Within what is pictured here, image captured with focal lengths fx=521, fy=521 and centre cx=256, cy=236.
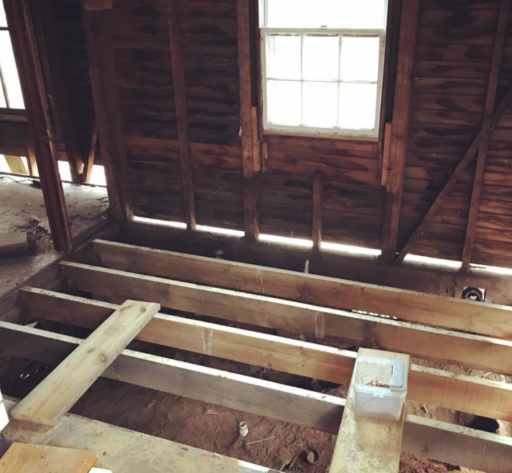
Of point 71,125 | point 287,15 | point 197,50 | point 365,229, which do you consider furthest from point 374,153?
point 71,125

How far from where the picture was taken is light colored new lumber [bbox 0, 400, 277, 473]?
8.25ft

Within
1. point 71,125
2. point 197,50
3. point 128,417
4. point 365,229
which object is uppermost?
point 197,50

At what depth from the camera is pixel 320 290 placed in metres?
3.99

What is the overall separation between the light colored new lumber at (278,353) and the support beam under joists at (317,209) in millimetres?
1505

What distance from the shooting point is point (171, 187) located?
503 cm

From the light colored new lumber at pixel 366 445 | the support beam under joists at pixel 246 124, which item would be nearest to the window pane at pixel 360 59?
the support beam under joists at pixel 246 124

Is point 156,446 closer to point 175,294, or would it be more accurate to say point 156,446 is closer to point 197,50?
point 175,294

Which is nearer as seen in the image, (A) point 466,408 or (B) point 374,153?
(A) point 466,408

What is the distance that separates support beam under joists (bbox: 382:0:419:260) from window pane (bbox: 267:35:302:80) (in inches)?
30.8

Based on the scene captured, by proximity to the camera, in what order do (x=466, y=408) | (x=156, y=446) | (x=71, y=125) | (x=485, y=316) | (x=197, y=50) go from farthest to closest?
1. (x=71, y=125)
2. (x=197, y=50)
3. (x=485, y=316)
4. (x=466, y=408)
5. (x=156, y=446)

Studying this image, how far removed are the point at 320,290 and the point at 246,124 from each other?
1536mm

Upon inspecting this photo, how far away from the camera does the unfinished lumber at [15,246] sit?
4574mm

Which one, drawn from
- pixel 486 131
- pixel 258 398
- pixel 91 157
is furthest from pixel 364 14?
pixel 91 157

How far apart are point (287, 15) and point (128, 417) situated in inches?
129
